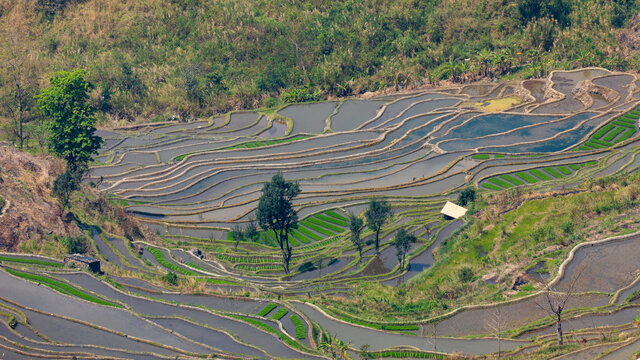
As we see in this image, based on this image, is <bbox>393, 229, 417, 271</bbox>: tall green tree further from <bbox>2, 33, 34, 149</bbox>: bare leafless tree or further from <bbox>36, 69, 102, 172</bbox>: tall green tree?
<bbox>2, 33, 34, 149</bbox>: bare leafless tree

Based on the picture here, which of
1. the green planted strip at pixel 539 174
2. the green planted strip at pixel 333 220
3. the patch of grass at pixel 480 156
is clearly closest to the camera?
the green planted strip at pixel 333 220

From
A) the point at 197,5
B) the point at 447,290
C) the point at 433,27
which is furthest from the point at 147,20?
the point at 447,290

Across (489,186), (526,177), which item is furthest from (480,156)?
(489,186)

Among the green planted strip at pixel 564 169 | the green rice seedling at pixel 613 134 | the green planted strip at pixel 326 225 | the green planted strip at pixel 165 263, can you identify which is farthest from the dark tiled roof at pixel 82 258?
the green rice seedling at pixel 613 134

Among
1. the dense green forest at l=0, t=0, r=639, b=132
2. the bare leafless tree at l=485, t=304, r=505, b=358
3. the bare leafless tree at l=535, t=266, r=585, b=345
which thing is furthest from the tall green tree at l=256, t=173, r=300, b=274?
the dense green forest at l=0, t=0, r=639, b=132

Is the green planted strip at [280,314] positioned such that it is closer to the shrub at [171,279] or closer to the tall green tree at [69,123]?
the shrub at [171,279]

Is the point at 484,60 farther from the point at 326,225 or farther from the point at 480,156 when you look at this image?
the point at 326,225
